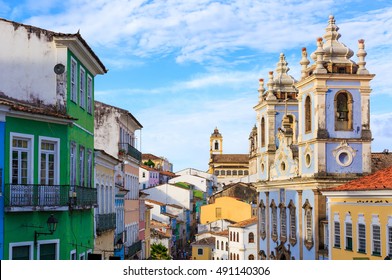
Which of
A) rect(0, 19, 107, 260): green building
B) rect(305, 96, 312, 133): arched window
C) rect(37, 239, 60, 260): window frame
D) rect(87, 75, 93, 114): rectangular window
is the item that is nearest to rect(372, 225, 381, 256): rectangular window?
rect(0, 19, 107, 260): green building

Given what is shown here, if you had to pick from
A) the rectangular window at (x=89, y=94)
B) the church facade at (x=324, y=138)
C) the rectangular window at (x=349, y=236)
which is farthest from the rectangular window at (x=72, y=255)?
the church facade at (x=324, y=138)

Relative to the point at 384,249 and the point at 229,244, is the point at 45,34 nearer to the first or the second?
the point at 384,249

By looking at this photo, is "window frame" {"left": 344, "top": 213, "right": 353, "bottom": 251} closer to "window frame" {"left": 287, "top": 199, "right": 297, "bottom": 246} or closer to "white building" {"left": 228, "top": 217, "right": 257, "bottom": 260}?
"window frame" {"left": 287, "top": 199, "right": 297, "bottom": 246}

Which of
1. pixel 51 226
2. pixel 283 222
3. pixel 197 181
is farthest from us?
pixel 197 181

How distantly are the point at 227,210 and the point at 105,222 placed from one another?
191ft

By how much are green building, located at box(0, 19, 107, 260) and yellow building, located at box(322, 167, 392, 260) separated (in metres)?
10.5

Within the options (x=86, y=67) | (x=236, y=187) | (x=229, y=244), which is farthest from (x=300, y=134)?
(x=236, y=187)

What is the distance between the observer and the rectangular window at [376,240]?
28.2 meters

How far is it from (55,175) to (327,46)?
23437mm

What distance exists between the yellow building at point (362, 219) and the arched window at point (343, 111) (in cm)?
677

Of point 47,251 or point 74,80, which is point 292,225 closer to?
point 74,80

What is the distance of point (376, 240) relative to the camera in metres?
28.6

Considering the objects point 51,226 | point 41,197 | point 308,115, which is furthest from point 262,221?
point 41,197

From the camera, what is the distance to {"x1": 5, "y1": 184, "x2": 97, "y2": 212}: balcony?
685 inches
